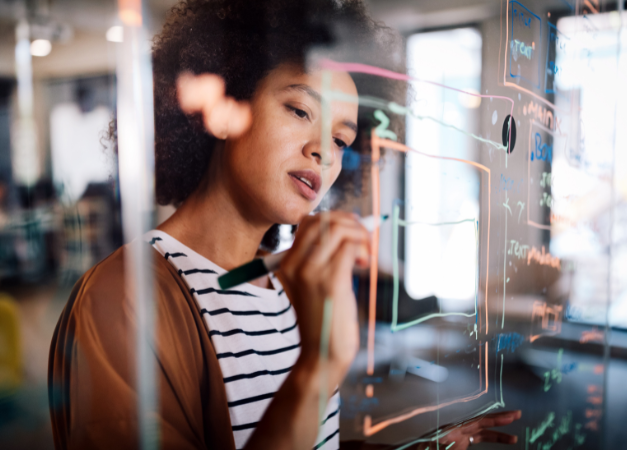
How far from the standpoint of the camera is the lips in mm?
462

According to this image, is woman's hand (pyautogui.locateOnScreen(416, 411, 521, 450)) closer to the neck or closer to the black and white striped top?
the black and white striped top

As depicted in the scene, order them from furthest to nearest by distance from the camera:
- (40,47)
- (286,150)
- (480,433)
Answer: (480,433), (286,150), (40,47)

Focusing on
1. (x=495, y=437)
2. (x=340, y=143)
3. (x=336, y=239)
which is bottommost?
(x=495, y=437)

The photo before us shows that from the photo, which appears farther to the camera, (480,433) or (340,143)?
(480,433)

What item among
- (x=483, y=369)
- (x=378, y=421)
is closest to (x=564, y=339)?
(x=483, y=369)

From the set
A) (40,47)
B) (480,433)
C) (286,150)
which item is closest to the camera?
(40,47)

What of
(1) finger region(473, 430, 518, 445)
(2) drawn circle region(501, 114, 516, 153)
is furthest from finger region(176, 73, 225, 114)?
(1) finger region(473, 430, 518, 445)

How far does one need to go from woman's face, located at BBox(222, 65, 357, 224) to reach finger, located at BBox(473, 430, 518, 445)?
55cm

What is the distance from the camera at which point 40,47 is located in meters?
0.34

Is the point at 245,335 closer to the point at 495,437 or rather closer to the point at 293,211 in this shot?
the point at 293,211

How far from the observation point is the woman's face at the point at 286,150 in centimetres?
44

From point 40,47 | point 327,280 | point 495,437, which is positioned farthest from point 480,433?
point 40,47

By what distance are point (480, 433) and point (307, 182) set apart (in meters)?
0.57

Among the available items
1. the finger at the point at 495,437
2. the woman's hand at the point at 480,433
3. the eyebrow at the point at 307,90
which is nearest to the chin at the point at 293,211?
the eyebrow at the point at 307,90
